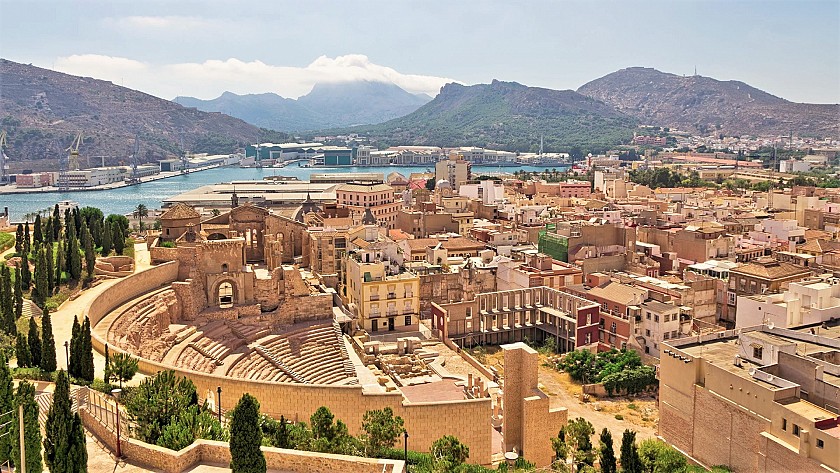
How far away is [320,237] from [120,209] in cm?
5852

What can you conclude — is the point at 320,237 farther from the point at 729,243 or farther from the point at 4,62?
the point at 4,62

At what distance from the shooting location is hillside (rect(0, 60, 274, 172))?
5217 inches

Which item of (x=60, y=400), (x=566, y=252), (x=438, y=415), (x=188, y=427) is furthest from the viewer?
(x=566, y=252)

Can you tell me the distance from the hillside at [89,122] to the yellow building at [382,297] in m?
116

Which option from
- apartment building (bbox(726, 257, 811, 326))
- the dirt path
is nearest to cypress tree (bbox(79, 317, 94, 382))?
the dirt path

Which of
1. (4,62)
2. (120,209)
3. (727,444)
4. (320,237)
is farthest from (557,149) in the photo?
(727,444)

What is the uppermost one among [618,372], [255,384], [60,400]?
[60,400]

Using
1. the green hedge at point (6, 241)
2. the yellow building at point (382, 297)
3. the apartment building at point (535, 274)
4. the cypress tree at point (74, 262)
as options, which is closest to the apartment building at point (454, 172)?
the apartment building at point (535, 274)

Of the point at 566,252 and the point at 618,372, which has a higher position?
the point at 566,252

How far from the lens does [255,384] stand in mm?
18375

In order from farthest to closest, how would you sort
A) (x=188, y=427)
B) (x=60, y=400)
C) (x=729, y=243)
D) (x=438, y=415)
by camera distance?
(x=729, y=243) < (x=438, y=415) < (x=188, y=427) < (x=60, y=400)

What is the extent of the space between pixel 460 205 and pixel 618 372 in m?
31.7

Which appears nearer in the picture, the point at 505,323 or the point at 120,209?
the point at 505,323

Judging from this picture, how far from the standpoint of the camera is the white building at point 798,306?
25.6 meters
